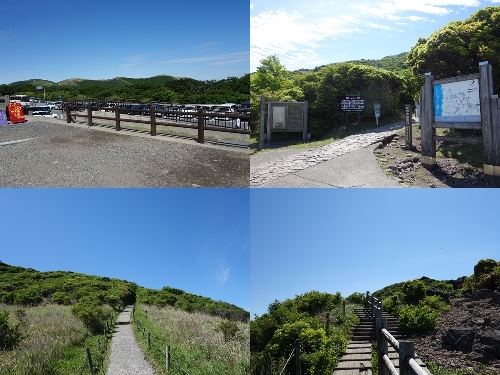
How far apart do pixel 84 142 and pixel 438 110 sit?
9.36 meters

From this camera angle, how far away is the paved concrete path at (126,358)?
28.7 feet

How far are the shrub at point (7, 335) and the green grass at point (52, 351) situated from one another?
0.16 metres

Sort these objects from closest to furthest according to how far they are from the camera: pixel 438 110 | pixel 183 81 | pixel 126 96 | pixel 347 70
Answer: pixel 438 110 < pixel 347 70 < pixel 126 96 < pixel 183 81

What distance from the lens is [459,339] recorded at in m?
8.98

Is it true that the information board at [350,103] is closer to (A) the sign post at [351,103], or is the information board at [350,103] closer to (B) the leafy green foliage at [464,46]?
(A) the sign post at [351,103]

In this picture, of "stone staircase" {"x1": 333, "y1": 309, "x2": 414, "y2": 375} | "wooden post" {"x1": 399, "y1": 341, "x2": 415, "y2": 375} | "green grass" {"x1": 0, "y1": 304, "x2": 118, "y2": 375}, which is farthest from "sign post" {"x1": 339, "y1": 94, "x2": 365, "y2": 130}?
"wooden post" {"x1": 399, "y1": 341, "x2": 415, "y2": 375}

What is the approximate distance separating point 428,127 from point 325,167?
2.79 meters

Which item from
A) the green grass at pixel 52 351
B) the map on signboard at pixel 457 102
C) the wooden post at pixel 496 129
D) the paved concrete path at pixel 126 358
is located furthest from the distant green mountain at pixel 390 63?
the green grass at pixel 52 351

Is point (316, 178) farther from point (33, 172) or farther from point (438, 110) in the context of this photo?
point (33, 172)

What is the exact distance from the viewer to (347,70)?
1897cm

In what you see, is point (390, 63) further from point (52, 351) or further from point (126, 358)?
point (52, 351)

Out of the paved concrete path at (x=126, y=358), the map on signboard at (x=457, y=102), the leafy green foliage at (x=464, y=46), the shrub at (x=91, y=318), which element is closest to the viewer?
the paved concrete path at (x=126, y=358)

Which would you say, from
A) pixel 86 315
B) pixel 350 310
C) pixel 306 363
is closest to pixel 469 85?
pixel 306 363

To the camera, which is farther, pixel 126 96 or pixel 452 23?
pixel 126 96
